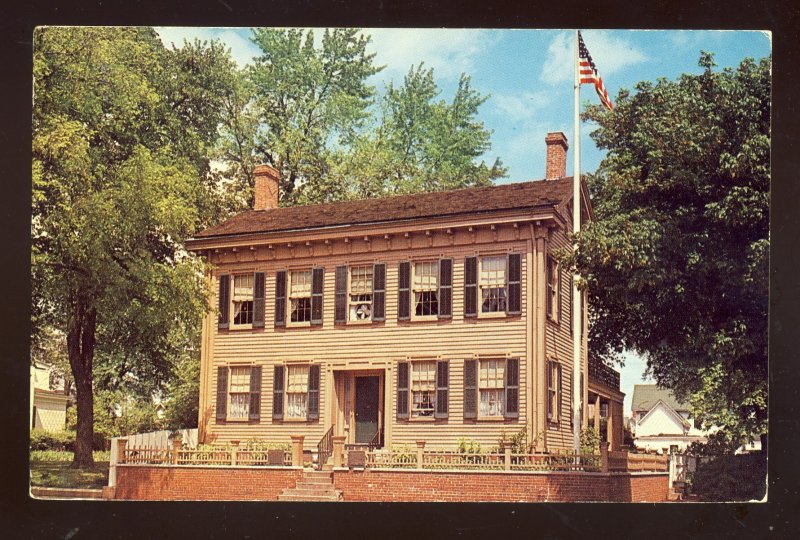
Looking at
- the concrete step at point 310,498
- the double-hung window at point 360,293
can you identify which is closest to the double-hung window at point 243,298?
the double-hung window at point 360,293

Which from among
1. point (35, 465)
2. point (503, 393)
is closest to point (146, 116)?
point (35, 465)

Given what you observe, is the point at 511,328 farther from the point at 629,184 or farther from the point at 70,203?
the point at 70,203

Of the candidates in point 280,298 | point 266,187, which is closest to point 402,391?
point 280,298

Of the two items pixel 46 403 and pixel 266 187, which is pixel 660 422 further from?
pixel 46 403

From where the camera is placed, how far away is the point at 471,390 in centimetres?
→ 2178

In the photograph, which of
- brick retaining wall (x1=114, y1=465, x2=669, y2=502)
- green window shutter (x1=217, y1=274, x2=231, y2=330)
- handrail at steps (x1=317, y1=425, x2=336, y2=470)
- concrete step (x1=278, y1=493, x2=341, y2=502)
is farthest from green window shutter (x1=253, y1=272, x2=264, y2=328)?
concrete step (x1=278, y1=493, x2=341, y2=502)

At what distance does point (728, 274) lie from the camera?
65.8 ft

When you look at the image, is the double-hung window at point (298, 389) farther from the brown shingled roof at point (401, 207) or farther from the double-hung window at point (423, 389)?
the brown shingled roof at point (401, 207)

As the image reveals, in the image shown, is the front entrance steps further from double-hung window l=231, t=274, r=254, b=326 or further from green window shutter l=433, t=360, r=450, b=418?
double-hung window l=231, t=274, r=254, b=326

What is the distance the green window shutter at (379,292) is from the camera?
74.7ft

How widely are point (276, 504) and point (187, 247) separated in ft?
16.8

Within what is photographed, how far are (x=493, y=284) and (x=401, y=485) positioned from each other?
393 cm

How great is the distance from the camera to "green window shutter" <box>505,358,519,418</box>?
70.8ft

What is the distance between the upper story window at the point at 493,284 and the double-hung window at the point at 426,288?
905 millimetres
